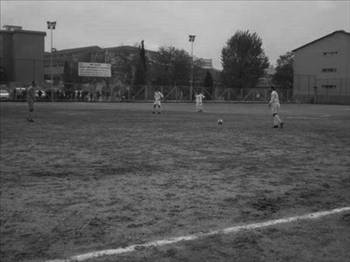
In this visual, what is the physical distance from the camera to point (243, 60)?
3696 inches

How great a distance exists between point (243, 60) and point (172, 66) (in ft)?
45.1

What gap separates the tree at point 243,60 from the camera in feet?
305

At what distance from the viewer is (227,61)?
9538 centimetres

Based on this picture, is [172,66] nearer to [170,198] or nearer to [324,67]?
[324,67]

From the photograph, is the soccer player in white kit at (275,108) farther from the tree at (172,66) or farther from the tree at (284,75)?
the tree at (284,75)

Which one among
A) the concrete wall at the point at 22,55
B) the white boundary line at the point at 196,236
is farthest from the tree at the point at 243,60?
the white boundary line at the point at 196,236

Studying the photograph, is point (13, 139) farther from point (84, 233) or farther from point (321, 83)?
point (321, 83)

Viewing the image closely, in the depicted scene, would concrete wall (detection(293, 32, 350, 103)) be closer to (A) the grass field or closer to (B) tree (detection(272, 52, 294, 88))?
(B) tree (detection(272, 52, 294, 88))

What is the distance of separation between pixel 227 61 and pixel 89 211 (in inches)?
3570

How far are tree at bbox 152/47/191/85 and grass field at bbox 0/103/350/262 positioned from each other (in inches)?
3015

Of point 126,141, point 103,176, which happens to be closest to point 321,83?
point 126,141

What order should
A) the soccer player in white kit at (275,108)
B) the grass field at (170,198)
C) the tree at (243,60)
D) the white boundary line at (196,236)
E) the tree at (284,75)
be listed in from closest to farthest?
the white boundary line at (196,236), the grass field at (170,198), the soccer player in white kit at (275,108), the tree at (243,60), the tree at (284,75)

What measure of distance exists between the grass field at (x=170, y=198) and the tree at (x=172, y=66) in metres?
76.6

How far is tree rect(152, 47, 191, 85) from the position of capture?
90312 millimetres
